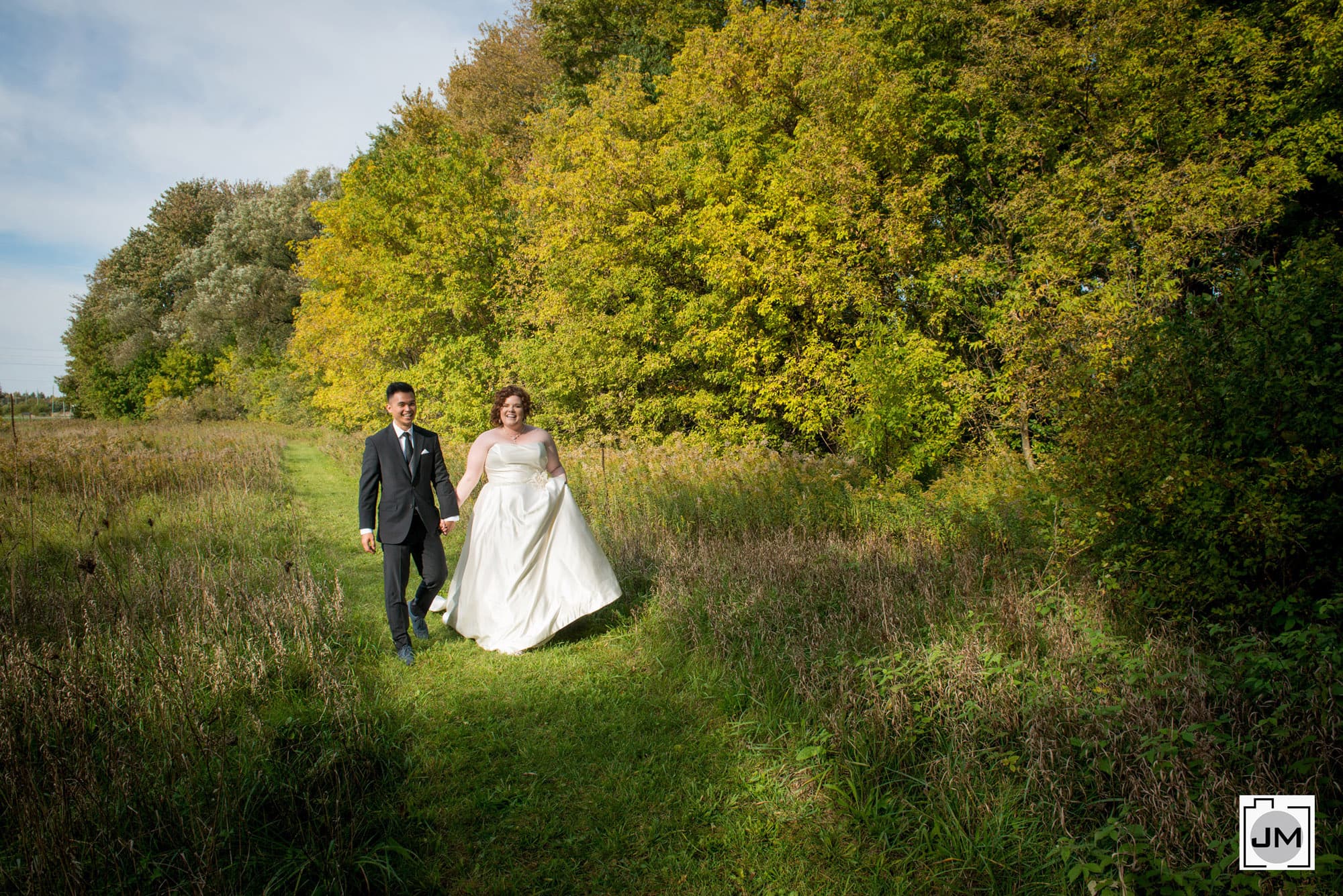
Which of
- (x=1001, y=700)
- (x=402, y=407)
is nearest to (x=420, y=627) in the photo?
(x=402, y=407)

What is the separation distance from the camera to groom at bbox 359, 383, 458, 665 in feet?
17.0

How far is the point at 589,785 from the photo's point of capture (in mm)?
3633

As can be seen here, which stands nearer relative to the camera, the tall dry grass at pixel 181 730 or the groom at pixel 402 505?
the tall dry grass at pixel 181 730

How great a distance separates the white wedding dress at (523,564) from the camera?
5.50m

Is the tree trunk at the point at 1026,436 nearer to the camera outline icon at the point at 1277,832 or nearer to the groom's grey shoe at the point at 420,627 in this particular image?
the camera outline icon at the point at 1277,832

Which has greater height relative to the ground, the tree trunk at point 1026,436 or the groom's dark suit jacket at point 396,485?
the groom's dark suit jacket at point 396,485

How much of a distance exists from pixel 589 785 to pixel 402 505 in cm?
263

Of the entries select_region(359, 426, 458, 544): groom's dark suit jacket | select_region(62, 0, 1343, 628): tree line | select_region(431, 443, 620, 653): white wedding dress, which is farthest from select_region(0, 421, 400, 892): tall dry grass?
select_region(62, 0, 1343, 628): tree line

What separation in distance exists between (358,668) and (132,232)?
59.9m

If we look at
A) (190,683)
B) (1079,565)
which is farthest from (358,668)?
(1079,565)

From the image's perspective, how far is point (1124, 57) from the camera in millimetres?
13180

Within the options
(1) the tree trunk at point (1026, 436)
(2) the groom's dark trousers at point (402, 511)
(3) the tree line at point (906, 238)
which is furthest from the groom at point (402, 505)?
(1) the tree trunk at point (1026, 436)

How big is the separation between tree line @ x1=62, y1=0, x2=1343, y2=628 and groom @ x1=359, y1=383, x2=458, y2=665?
4.93 meters

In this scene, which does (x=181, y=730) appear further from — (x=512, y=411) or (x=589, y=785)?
(x=512, y=411)
